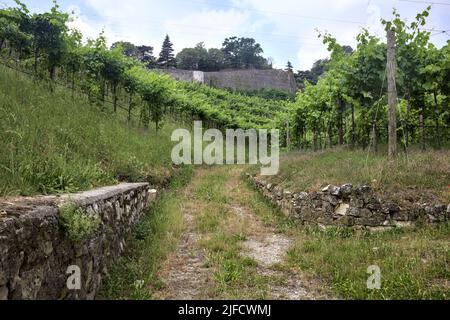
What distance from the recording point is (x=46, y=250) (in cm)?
349

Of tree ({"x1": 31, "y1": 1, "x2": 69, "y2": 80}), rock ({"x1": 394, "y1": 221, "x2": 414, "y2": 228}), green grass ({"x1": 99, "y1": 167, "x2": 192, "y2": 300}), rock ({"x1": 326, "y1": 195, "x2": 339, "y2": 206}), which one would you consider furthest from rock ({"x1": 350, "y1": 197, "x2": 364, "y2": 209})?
tree ({"x1": 31, "y1": 1, "x2": 69, "y2": 80})

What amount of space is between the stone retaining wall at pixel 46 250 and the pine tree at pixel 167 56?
83.4m

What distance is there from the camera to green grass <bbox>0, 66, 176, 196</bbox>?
199 inches

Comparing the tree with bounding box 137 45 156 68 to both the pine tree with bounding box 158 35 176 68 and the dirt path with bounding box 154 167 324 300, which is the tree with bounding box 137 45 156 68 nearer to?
the pine tree with bounding box 158 35 176 68

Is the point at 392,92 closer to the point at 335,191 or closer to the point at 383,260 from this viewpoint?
the point at 335,191

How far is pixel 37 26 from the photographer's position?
46.3 ft

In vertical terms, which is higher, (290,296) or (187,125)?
(187,125)

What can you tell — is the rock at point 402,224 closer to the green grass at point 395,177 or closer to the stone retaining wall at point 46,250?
the green grass at point 395,177

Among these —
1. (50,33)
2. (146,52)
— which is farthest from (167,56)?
(50,33)

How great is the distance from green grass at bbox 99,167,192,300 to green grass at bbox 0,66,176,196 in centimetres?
131
